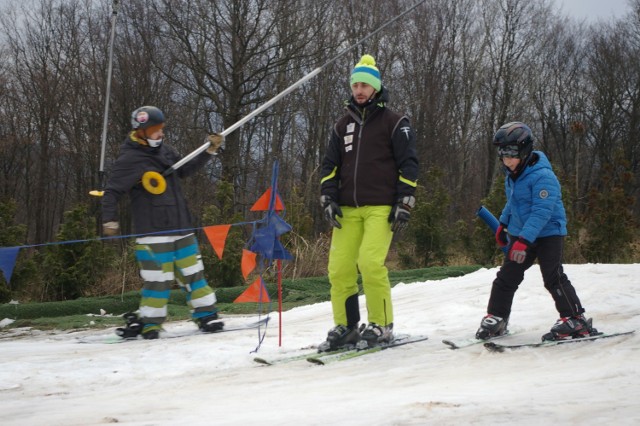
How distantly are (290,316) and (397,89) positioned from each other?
2578 cm

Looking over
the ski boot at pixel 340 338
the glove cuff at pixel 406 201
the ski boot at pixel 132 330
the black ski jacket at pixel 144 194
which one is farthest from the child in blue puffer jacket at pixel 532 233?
the ski boot at pixel 132 330

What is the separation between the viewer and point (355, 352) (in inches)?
203

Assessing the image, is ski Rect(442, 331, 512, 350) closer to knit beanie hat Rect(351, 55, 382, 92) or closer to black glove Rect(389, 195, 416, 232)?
black glove Rect(389, 195, 416, 232)

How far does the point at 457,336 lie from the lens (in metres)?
5.88

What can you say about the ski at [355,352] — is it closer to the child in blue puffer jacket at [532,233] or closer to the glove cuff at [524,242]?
the child in blue puffer jacket at [532,233]

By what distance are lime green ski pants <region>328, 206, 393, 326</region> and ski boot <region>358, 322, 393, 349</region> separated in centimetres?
4

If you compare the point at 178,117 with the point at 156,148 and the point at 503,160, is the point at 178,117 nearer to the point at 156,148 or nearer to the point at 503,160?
the point at 156,148

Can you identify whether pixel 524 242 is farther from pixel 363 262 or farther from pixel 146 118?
pixel 146 118

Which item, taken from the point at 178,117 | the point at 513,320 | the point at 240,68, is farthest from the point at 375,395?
the point at 178,117

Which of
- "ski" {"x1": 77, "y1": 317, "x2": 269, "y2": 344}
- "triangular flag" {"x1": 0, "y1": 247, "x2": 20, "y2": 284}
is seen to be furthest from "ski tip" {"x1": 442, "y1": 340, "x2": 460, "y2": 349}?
"triangular flag" {"x1": 0, "y1": 247, "x2": 20, "y2": 284}

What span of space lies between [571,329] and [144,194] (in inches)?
159

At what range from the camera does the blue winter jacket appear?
5.26 m

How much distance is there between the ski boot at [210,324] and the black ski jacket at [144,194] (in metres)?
0.92

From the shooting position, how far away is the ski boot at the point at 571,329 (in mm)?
5281
